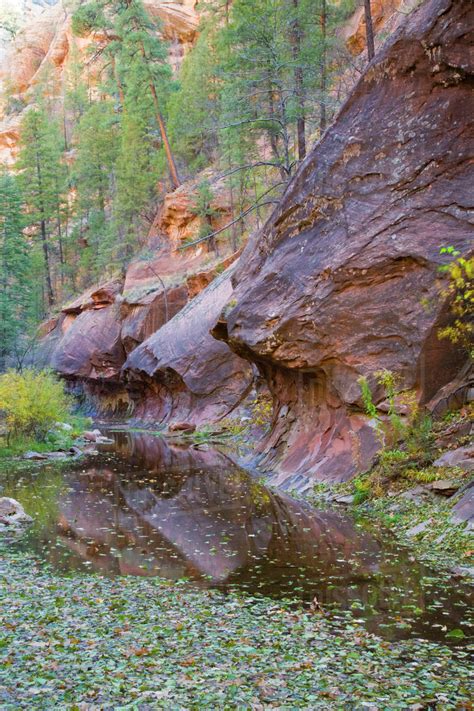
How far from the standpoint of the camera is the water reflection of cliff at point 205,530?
10.2 meters

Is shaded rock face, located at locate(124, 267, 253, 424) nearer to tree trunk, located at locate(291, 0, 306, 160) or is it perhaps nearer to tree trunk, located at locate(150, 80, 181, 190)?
tree trunk, located at locate(291, 0, 306, 160)

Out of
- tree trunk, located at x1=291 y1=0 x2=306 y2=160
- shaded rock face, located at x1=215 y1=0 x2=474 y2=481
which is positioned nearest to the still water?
shaded rock face, located at x1=215 y1=0 x2=474 y2=481

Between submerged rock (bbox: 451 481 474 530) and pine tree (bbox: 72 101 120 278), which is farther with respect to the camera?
pine tree (bbox: 72 101 120 278)

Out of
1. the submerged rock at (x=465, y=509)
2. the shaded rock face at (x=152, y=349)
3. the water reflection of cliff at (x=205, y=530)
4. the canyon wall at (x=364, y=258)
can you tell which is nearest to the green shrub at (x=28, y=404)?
the water reflection of cliff at (x=205, y=530)

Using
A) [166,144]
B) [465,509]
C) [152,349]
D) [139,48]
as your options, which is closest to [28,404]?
[152,349]

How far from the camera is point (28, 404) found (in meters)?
26.3

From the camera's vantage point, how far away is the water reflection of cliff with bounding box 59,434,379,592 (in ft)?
33.4

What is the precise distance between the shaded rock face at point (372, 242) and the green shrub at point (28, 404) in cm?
1135

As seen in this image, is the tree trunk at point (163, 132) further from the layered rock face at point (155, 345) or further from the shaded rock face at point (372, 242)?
the shaded rock face at point (372, 242)

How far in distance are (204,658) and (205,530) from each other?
22.5ft

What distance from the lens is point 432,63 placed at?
14.7 meters

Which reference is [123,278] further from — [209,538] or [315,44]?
[209,538]

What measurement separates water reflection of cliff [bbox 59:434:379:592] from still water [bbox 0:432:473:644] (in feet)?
0.07

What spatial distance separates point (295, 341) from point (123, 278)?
37.1m
